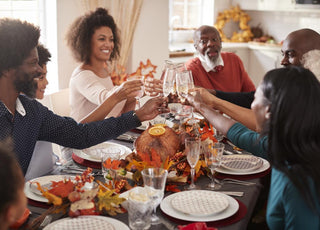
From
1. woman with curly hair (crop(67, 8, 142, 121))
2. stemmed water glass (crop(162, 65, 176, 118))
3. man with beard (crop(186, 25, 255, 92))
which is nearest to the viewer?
stemmed water glass (crop(162, 65, 176, 118))

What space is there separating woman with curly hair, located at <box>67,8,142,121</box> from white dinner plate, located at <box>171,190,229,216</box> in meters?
1.42

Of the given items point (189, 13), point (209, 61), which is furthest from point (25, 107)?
point (189, 13)

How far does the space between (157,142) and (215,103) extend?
683 mm

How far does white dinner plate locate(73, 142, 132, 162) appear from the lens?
6.98ft

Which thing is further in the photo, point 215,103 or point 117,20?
point 117,20

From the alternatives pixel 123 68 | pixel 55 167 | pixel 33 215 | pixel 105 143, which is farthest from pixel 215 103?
pixel 123 68

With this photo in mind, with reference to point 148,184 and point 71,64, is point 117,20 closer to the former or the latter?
point 71,64

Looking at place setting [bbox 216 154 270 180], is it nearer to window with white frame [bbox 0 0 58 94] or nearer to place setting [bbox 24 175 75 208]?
place setting [bbox 24 175 75 208]

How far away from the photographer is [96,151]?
2252 millimetres

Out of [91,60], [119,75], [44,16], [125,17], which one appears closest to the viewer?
[91,60]

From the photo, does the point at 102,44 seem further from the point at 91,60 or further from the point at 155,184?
the point at 155,184

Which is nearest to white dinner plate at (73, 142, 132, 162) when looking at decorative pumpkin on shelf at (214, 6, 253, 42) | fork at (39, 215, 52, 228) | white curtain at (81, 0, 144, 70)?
fork at (39, 215, 52, 228)

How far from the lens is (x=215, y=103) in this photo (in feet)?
8.17

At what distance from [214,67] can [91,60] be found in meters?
1.09
